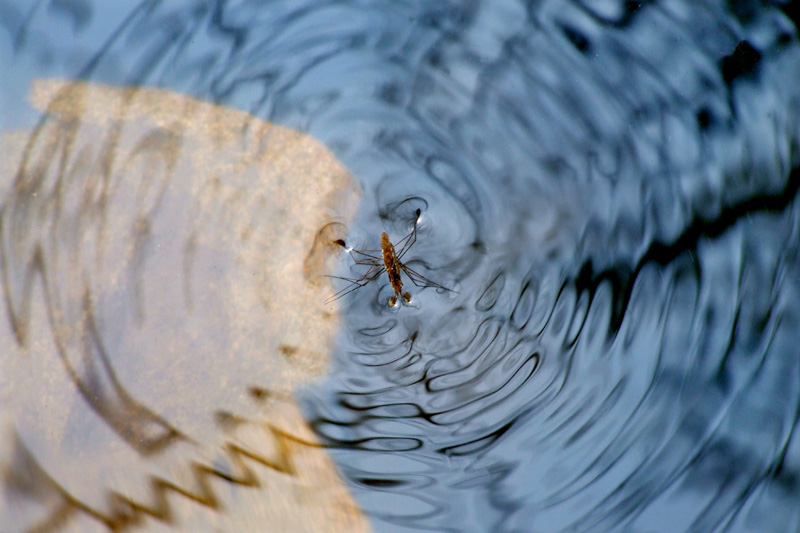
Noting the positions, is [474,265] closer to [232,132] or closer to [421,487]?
[421,487]

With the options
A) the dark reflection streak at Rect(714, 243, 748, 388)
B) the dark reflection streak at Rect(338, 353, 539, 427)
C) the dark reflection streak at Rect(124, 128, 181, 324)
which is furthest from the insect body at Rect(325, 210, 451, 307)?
the dark reflection streak at Rect(714, 243, 748, 388)

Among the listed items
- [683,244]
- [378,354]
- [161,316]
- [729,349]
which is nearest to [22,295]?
[161,316]

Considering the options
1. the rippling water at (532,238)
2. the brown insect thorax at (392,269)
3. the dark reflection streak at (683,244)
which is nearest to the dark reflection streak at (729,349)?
the rippling water at (532,238)

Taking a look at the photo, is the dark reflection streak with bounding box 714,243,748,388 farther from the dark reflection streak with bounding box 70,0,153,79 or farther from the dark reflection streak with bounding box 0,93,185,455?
the dark reflection streak with bounding box 70,0,153,79

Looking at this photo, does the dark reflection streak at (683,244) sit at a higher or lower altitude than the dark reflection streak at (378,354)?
higher

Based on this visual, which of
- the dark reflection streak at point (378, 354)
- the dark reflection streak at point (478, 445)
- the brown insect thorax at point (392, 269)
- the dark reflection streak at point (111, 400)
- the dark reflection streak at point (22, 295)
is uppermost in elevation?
the brown insect thorax at point (392, 269)

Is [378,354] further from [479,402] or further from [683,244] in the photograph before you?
[683,244]

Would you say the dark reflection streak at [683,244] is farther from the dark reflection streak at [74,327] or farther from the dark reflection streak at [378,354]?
the dark reflection streak at [74,327]

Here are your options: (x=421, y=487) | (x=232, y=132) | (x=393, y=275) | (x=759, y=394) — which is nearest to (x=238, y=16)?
(x=232, y=132)
